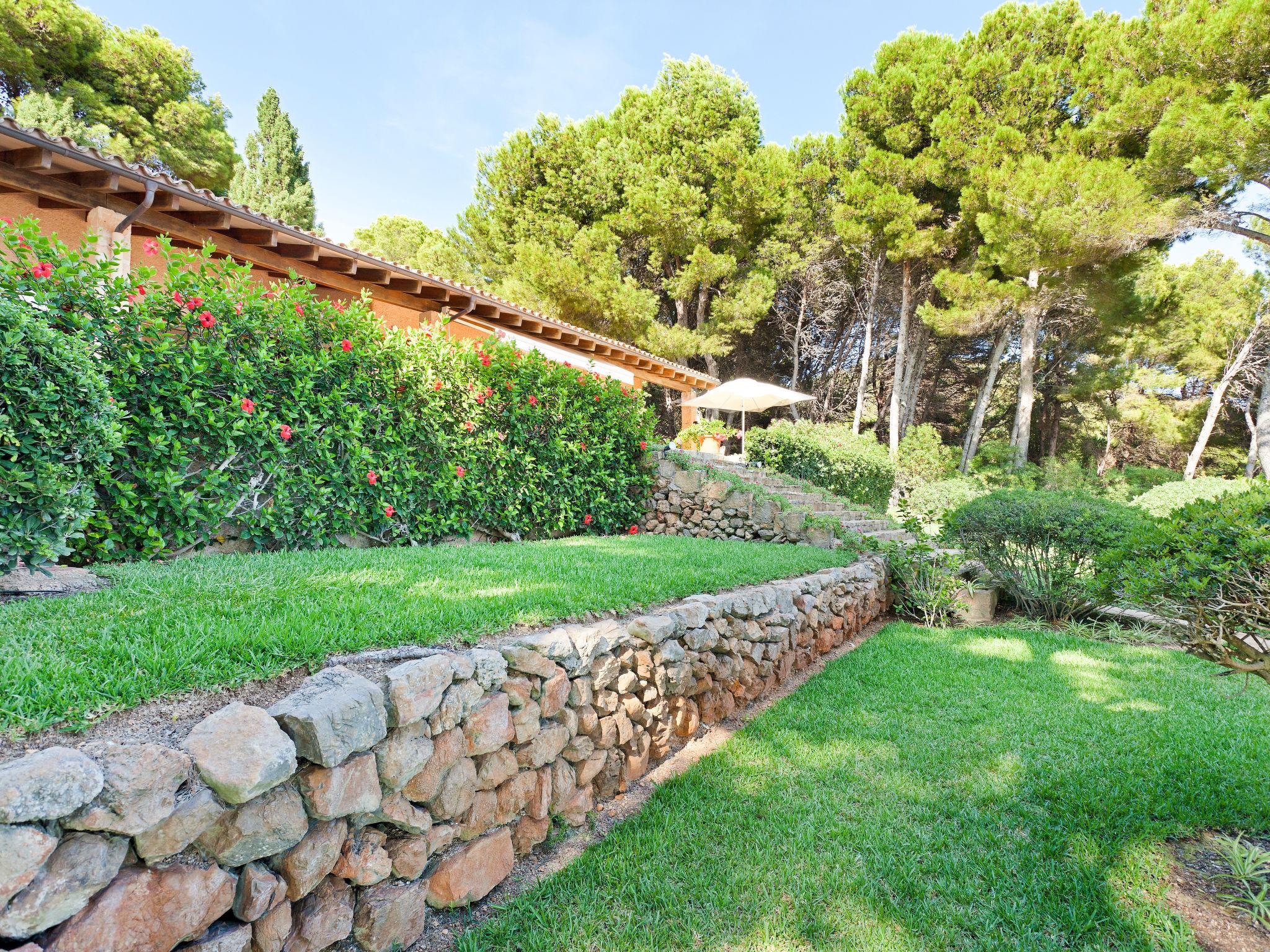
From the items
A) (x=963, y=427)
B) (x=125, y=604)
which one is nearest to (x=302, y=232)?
(x=125, y=604)

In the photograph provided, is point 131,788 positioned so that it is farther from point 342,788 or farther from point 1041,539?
point 1041,539

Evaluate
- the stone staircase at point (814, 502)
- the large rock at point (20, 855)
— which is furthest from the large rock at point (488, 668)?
the stone staircase at point (814, 502)

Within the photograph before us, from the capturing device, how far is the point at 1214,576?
7.29ft

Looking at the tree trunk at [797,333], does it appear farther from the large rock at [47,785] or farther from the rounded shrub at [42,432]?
the large rock at [47,785]

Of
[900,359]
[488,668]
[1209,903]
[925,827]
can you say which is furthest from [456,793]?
[900,359]

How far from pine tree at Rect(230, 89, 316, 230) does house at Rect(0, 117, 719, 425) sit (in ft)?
50.7

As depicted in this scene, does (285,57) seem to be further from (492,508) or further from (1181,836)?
(1181,836)

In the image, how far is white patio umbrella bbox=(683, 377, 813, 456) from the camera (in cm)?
1295

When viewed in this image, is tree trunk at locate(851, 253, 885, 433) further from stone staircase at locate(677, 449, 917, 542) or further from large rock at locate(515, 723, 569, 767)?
large rock at locate(515, 723, 569, 767)

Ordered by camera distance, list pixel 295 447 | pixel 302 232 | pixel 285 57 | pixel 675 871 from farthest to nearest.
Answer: pixel 285 57 < pixel 302 232 < pixel 295 447 < pixel 675 871

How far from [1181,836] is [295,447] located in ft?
17.9

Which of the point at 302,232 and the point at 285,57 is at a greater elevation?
the point at 285,57

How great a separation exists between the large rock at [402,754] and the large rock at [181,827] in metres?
0.47

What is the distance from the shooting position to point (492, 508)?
5645mm
